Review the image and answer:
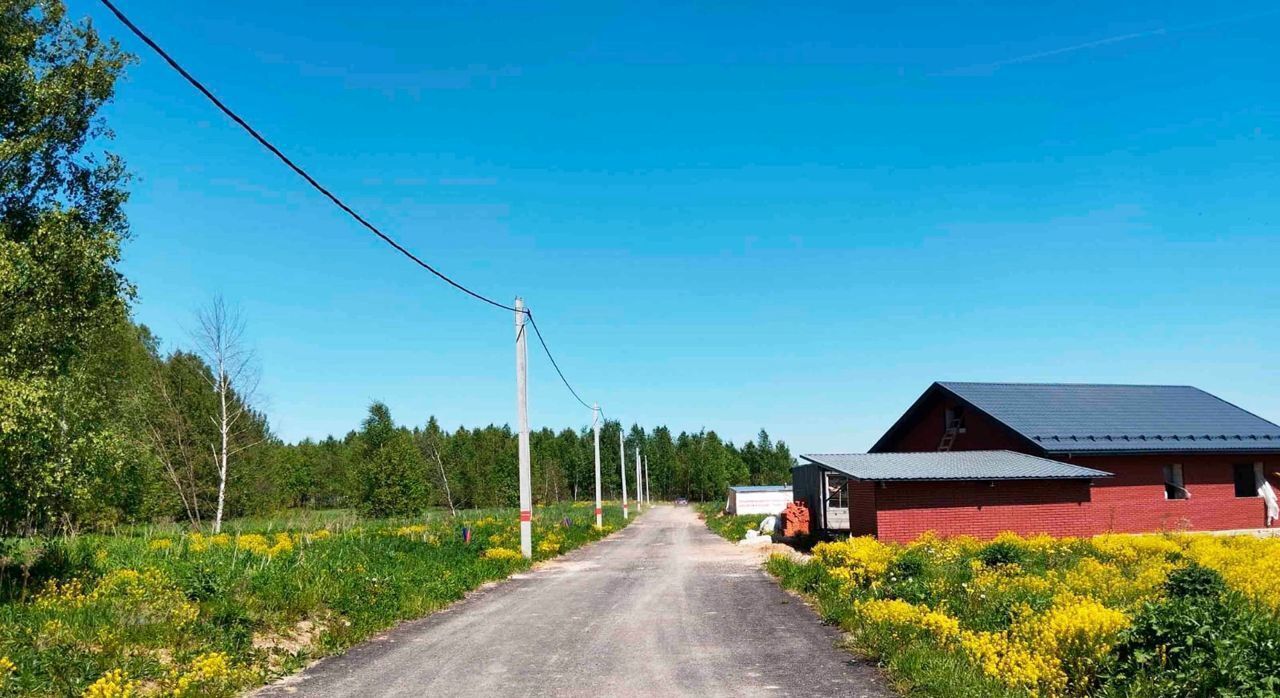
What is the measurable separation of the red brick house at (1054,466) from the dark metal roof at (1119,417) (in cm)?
6

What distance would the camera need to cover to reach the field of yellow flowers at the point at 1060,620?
6.35 metres

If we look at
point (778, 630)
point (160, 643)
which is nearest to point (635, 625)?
point (778, 630)

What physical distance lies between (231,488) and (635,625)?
40.5 metres

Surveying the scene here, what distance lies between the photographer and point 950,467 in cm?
2517

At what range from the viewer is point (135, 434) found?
3338 cm

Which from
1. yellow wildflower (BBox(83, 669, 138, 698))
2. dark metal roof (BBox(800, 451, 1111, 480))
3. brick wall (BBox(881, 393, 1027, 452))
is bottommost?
yellow wildflower (BBox(83, 669, 138, 698))

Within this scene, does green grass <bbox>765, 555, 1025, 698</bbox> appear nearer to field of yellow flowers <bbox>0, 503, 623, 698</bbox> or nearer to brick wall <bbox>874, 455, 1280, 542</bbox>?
field of yellow flowers <bbox>0, 503, 623, 698</bbox>

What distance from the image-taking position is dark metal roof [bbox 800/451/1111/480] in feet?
77.3

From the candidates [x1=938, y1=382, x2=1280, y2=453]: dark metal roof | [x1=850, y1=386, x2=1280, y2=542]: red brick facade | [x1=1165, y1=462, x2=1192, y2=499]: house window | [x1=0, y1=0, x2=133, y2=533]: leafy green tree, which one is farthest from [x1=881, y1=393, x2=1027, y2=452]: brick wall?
[x1=0, y1=0, x2=133, y2=533]: leafy green tree

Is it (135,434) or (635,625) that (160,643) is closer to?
(635,625)

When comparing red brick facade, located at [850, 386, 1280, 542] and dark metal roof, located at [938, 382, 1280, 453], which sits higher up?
dark metal roof, located at [938, 382, 1280, 453]

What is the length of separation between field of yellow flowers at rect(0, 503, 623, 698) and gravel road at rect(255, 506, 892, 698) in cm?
56

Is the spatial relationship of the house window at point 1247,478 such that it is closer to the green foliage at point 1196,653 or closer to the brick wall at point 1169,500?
the brick wall at point 1169,500

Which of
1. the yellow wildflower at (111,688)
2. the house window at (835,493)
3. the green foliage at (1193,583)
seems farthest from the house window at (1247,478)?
the yellow wildflower at (111,688)
